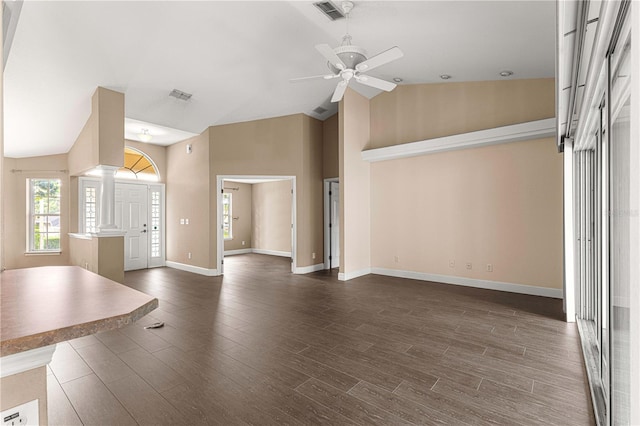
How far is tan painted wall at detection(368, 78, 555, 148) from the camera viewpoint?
5.05m

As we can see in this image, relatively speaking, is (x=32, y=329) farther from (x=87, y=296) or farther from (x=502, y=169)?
(x=502, y=169)

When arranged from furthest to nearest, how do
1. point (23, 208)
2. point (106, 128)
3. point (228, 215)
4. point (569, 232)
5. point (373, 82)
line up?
point (228, 215) → point (23, 208) → point (106, 128) → point (373, 82) → point (569, 232)

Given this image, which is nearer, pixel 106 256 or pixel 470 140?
pixel 106 256

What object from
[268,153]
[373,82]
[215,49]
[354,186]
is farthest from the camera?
[268,153]

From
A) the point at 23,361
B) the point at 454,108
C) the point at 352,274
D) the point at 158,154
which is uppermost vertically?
the point at 454,108

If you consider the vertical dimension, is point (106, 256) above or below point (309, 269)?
above

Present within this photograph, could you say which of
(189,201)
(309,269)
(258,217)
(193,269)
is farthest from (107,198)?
(258,217)

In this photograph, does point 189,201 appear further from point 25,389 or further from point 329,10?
point 25,389

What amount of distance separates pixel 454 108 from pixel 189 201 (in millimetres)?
5825

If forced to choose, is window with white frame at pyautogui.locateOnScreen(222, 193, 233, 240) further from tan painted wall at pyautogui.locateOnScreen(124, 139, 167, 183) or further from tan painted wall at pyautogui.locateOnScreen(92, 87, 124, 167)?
tan painted wall at pyautogui.locateOnScreen(92, 87, 124, 167)

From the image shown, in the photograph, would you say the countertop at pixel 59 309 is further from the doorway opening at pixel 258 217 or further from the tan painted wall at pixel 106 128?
the doorway opening at pixel 258 217

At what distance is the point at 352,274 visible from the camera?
248 inches

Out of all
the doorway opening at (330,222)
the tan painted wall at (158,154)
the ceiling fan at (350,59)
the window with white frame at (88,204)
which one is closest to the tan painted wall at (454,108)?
the doorway opening at (330,222)

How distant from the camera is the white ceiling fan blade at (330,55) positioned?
10.7 ft
